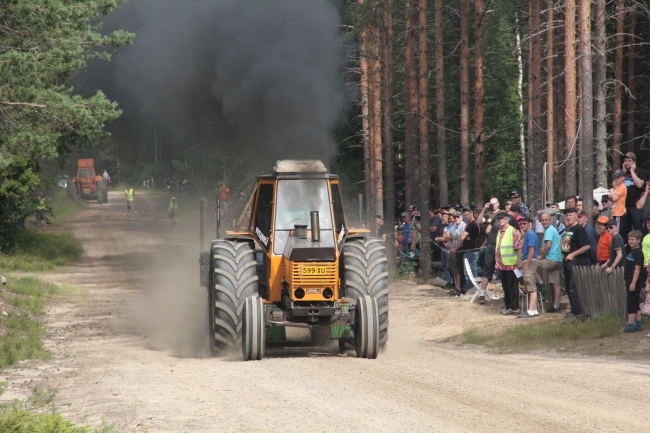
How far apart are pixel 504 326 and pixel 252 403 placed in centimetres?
715

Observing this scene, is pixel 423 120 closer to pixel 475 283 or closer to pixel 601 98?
pixel 601 98

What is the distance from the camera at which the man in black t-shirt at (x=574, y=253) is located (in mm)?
14781

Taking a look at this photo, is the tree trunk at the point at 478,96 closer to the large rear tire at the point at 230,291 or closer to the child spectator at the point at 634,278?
the child spectator at the point at 634,278

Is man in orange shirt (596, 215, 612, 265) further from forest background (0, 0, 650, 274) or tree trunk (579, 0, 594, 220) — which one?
forest background (0, 0, 650, 274)

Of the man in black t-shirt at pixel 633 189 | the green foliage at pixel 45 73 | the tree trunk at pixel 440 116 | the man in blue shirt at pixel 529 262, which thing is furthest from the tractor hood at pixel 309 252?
the tree trunk at pixel 440 116

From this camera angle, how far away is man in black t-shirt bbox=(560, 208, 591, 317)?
14781 millimetres

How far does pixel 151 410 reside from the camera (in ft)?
29.5

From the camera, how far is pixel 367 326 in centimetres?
1179

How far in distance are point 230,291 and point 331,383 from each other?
8.72ft

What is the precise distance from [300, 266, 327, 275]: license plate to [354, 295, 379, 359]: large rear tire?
2.15ft

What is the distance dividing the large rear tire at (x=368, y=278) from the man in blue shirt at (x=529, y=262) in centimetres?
415

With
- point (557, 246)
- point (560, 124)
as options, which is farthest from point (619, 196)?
point (560, 124)

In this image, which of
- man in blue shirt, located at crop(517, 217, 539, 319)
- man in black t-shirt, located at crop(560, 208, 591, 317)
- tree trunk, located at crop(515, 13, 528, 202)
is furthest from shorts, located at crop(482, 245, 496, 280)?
tree trunk, located at crop(515, 13, 528, 202)

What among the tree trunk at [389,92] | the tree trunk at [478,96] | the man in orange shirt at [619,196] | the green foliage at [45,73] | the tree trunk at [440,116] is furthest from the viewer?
the tree trunk at [389,92]
